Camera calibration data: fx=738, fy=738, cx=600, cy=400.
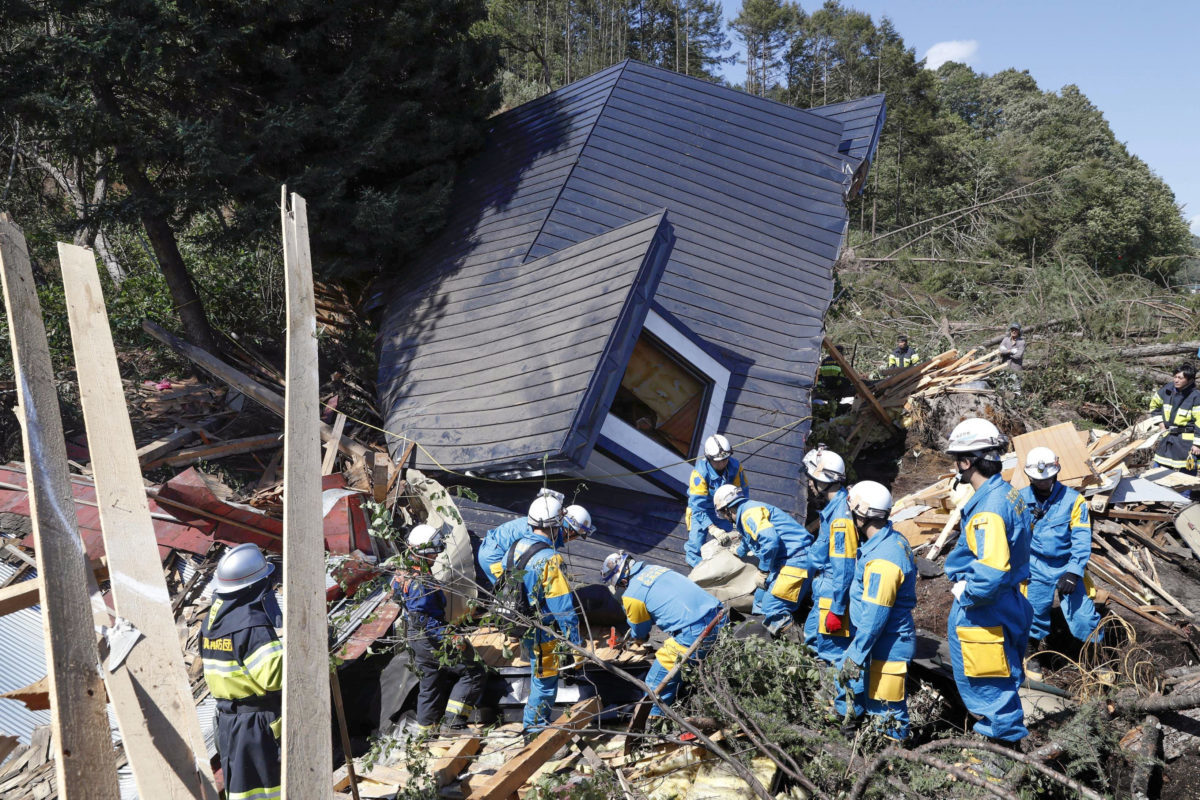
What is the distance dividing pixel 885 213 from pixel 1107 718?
1326 inches

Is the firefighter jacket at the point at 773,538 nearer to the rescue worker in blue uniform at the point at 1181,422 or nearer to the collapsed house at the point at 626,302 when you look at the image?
the collapsed house at the point at 626,302

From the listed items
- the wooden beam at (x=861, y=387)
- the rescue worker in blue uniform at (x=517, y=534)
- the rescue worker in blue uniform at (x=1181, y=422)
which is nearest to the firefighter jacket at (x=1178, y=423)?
the rescue worker in blue uniform at (x=1181, y=422)

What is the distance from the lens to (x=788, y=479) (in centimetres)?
721

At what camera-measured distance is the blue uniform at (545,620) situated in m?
4.95

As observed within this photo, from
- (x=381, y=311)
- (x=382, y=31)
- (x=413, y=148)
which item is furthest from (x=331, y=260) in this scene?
(x=382, y=31)

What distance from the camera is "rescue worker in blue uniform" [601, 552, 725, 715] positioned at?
5.03 metres

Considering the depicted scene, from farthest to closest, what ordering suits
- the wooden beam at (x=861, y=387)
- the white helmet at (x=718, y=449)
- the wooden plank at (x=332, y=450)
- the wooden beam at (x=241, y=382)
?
the wooden beam at (x=861, y=387), the wooden beam at (x=241, y=382), the wooden plank at (x=332, y=450), the white helmet at (x=718, y=449)

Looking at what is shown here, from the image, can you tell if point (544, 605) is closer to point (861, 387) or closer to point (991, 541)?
point (991, 541)

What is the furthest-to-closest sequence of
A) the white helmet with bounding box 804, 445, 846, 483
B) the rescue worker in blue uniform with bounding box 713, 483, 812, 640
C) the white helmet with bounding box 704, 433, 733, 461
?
the white helmet with bounding box 704, 433, 733, 461, the rescue worker in blue uniform with bounding box 713, 483, 812, 640, the white helmet with bounding box 804, 445, 846, 483

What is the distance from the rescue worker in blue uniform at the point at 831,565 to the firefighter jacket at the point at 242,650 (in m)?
3.47

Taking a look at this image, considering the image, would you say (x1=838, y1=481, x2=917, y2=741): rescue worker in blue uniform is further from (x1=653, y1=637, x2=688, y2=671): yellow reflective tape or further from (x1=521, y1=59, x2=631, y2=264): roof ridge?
(x1=521, y1=59, x2=631, y2=264): roof ridge

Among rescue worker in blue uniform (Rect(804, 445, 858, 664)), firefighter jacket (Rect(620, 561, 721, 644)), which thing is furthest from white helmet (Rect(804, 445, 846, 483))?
firefighter jacket (Rect(620, 561, 721, 644))

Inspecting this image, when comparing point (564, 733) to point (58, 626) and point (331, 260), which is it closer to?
point (58, 626)

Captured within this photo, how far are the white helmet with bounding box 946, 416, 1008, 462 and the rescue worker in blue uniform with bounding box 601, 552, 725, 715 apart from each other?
1904mm
